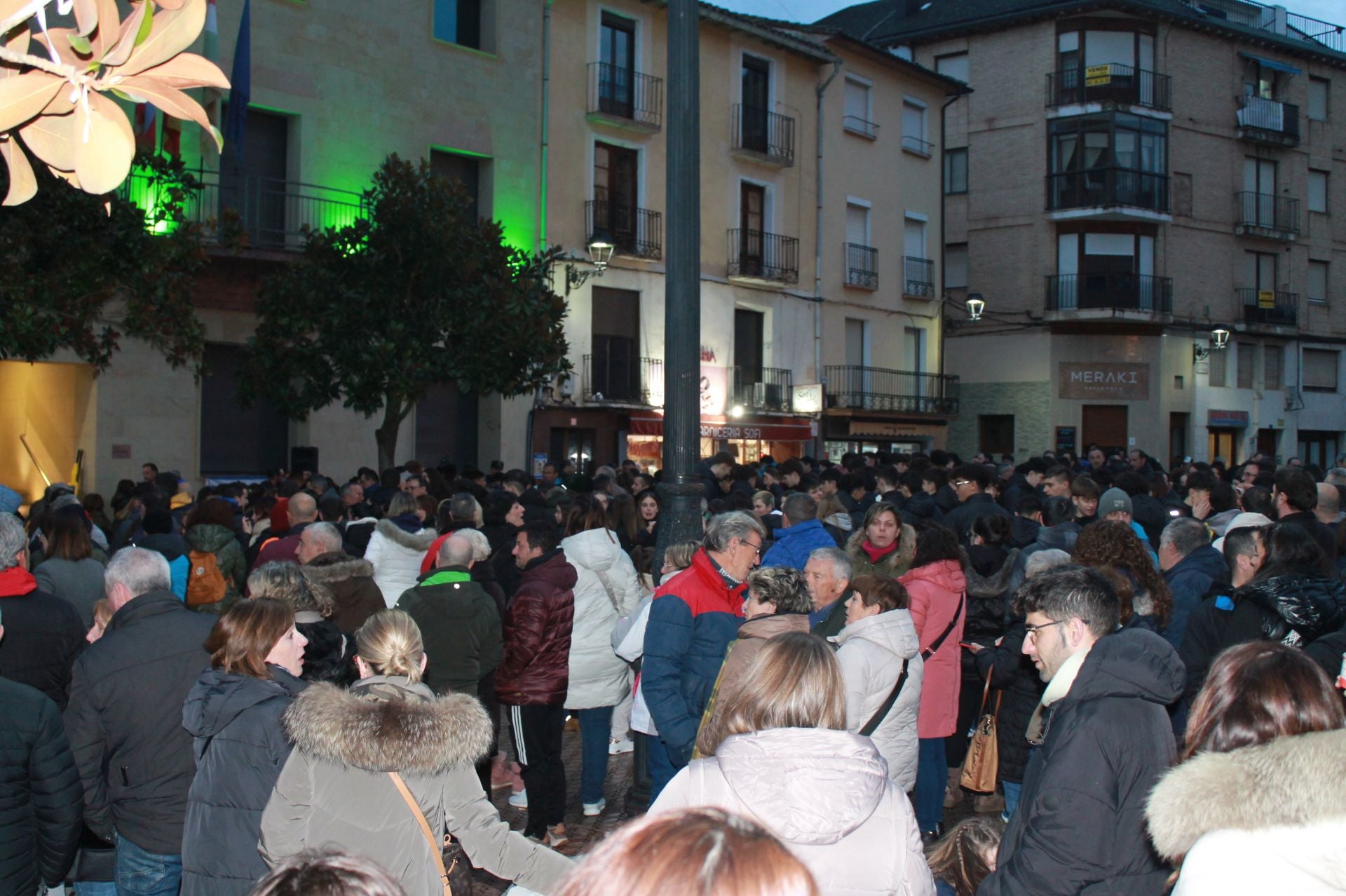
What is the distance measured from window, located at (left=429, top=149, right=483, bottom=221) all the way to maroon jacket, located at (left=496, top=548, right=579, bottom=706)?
49.7 ft

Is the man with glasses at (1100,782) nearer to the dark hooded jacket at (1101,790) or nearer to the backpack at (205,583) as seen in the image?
the dark hooded jacket at (1101,790)

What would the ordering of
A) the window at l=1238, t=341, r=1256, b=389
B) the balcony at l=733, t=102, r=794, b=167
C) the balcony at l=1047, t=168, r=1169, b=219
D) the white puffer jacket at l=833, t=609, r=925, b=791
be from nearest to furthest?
the white puffer jacket at l=833, t=609, r=925, b=791 → the balcony at l=733, t=102, r=794, b=167 → the balcony at l=1047, t=168, r=1169, b=219 → the window at l=1238, t=341, r=1256, b=389

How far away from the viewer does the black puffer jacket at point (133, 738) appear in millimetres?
4215

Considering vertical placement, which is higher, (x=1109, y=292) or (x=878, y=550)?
(x=1109, y=292)

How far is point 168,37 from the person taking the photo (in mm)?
1818

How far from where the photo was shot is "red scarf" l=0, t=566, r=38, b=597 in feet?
16.8

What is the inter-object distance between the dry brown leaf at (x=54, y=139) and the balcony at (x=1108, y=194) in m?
31.7

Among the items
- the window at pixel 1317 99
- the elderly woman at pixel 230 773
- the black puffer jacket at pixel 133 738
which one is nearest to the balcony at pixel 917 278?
the window at pixel 1317 99

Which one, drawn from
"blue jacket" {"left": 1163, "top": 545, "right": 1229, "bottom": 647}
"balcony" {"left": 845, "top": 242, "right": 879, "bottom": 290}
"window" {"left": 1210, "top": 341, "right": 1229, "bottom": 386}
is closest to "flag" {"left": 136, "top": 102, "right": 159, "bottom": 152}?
"blue jacket" {"left": 1163, "top": 545, "right": 1229, "bottom": 647}

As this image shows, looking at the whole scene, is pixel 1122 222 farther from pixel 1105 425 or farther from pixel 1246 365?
pixel 1246 365

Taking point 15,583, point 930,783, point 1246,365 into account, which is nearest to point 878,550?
point 930,783

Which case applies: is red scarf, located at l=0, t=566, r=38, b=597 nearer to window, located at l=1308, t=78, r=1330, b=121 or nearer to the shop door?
the shop door

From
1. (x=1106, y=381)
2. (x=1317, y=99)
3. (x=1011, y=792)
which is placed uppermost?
(x=1317, y=99)

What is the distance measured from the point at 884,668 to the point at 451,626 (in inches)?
102
